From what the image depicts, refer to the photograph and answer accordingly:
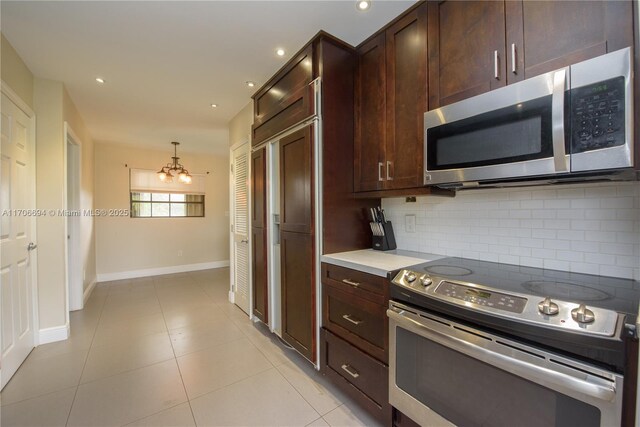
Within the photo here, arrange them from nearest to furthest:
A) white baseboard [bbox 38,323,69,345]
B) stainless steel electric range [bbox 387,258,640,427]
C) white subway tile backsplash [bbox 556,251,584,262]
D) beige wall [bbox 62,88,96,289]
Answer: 1. stainless steel electric range [bbox 387,258,640,427]
2. white subway tile backsplash [bbox 556,251,584,262]
3. white baseboard [bbox 38,323,69,345]
4. beige wall [bbox 62,88,96,289]

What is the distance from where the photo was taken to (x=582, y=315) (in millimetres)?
830

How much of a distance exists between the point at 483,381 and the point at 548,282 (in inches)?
20.8

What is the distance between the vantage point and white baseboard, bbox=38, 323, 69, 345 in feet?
8.30

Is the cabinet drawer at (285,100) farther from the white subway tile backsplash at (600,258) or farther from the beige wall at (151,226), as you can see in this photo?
the beige wall at (151,226)

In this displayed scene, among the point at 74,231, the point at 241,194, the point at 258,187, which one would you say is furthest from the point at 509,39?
the point at 74,231

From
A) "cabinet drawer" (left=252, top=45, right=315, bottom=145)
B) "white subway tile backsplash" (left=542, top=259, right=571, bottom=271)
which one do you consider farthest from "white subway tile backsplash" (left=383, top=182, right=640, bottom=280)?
"cabinet drawer" (left=252, top=45, right=315, bottom=145)

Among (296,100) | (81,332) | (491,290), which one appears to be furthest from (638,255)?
(81,332)

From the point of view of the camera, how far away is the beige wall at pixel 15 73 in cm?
198

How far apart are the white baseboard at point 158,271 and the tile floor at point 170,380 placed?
202 cm

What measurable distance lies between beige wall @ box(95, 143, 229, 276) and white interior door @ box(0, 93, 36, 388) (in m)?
2.79

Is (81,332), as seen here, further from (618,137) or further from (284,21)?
(618,137)

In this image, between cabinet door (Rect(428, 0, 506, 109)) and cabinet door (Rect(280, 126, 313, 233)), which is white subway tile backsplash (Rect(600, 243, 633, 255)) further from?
cabinet door (Rect(280, 126, 313, 233))

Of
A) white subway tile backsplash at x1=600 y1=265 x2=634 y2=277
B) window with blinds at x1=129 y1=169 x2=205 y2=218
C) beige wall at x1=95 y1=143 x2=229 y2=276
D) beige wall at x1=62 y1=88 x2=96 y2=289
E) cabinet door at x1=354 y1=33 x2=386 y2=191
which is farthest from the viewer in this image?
window with blinds at x1=129 y1=169 x2=205 y2=218

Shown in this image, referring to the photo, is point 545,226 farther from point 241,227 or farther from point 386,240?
point 241,227
